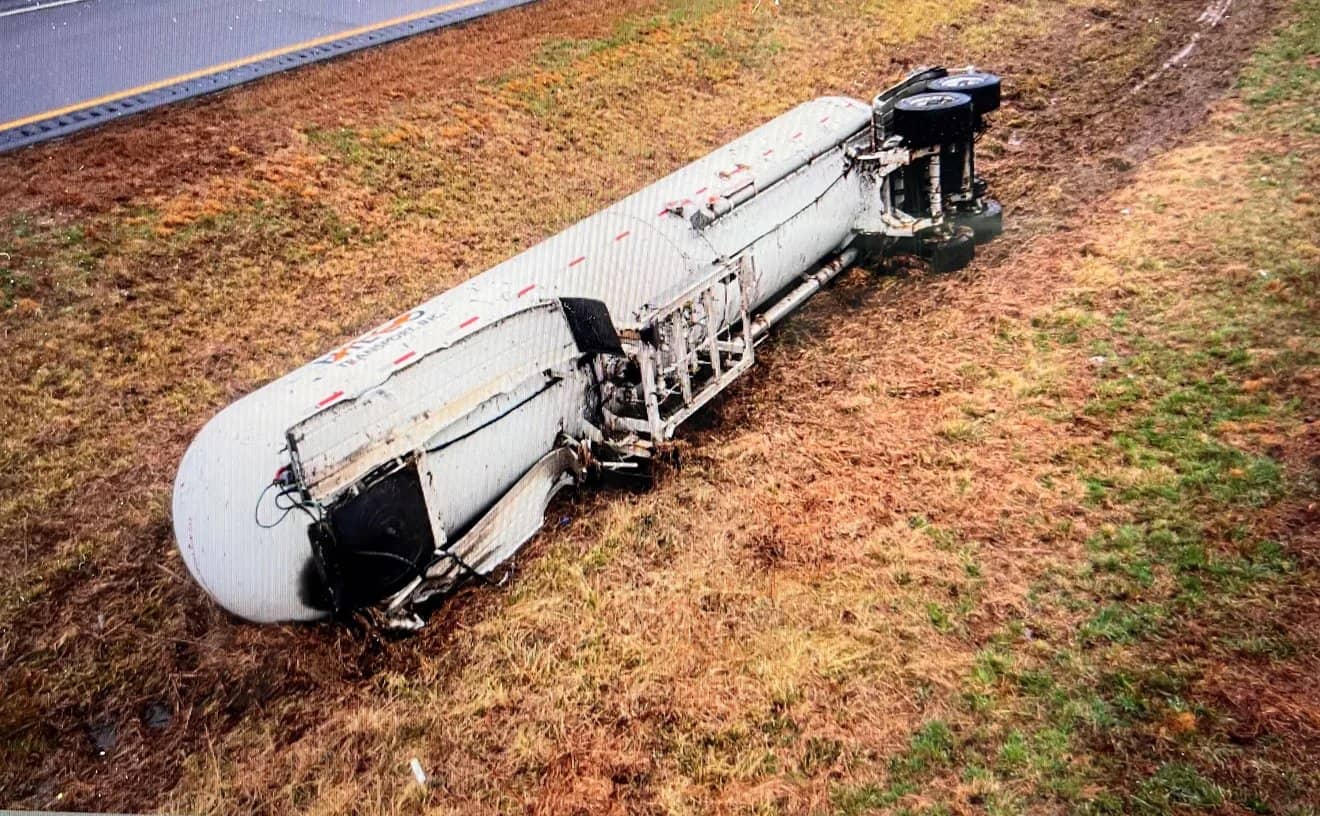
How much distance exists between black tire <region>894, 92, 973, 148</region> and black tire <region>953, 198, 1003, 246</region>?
1.00 m

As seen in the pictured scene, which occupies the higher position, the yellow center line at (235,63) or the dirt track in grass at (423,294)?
the yellow center line at (235,63)

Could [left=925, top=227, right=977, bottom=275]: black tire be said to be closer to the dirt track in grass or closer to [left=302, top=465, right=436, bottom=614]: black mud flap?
the dirt track in grass

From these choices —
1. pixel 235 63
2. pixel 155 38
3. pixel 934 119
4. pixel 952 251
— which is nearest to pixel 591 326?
pixel 934 119

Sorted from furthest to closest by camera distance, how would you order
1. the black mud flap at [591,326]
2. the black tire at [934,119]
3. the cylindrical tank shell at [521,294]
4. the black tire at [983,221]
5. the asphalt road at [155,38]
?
the asphalt road at [155,38] → the black tire at [983,221] → the black tire at [934,119] → the black mud flap at [591,326] → the cylindrical tank shell at [521,294]

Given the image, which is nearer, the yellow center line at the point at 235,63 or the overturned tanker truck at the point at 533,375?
the overturned tanker truck at the point at 533,375

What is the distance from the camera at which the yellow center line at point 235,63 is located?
42.8 feet

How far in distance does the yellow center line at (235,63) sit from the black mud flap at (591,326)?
10602 millimetres

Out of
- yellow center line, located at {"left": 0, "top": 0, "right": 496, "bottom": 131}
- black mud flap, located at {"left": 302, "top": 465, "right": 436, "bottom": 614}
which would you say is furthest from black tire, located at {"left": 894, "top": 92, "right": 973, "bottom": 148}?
yellow center line, located at {"left": 0, "top": 0, "right": 496, "bottom": 131}

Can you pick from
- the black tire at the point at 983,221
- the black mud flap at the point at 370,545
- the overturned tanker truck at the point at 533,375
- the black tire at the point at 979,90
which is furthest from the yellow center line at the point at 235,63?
the black tire at the point at 983,221

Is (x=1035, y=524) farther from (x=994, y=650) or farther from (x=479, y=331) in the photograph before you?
(x=479, y=331)

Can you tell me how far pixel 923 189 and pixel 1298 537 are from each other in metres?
6.20

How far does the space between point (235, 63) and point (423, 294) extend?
713 cm

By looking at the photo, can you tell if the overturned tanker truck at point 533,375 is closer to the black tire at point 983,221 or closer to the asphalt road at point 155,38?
the black tire at point 983,221

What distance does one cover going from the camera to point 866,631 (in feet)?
20.1
